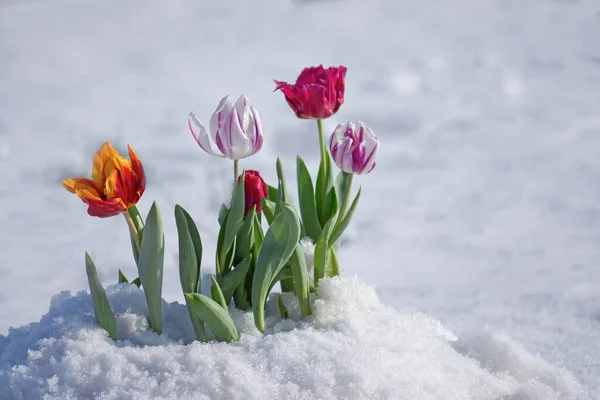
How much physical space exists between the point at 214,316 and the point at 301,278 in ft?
0.63

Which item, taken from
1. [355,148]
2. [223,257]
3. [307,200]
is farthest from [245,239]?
[355,148]

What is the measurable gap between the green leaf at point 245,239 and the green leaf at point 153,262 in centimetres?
16

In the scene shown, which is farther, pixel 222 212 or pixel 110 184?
pixel 222 212

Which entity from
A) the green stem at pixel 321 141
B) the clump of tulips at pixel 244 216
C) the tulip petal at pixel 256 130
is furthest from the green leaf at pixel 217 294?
→ the green stem at pixel 321 141

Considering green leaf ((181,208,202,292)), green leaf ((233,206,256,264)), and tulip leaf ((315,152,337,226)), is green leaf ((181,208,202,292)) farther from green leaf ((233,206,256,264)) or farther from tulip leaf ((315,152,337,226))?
tulip leaf ((315,152,337,226))

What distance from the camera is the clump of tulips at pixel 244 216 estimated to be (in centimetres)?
130

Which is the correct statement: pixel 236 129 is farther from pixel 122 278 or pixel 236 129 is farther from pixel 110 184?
pixel 122 278

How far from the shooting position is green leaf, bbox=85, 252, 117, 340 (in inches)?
53.6

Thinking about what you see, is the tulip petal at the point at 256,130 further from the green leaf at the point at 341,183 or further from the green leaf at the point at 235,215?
the green leaf at the point at 341,183

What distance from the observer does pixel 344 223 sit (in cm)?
151

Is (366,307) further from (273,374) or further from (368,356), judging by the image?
(273,374)

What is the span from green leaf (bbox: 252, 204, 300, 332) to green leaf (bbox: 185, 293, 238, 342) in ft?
0.23

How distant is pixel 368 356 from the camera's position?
1.32 meters

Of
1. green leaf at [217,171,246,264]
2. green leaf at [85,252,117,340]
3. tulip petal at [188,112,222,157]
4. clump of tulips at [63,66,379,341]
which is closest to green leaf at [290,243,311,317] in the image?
clump of tulips at [63,66,379,341]
